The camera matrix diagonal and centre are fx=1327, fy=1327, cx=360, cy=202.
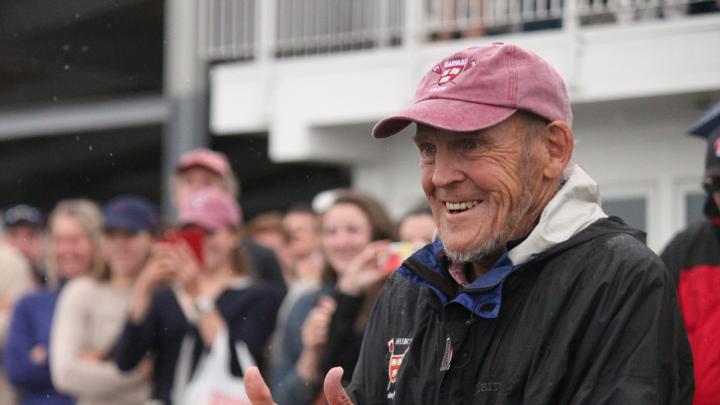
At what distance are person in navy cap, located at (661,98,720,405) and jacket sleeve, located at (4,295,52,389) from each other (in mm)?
4696

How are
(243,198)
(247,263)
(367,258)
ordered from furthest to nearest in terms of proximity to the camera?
(243,198)
(247,263)
(367,258)

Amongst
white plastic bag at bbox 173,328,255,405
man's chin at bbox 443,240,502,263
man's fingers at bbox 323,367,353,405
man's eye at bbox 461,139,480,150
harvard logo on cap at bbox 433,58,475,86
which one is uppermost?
harvard logo on cap at bbox 433,58,475,86

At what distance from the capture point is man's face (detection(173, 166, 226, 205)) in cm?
862

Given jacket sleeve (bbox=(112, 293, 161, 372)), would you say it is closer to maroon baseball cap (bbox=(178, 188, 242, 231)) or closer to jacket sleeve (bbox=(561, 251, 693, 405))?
maroon baseball cap (bbox=(178, 188, 242, 231))

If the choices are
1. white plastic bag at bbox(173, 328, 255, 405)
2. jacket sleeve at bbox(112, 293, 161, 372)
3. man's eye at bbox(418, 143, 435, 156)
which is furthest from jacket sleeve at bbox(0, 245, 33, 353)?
man's eye at bbox(418, 143, 435, 156)

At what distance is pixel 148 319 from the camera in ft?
23.0

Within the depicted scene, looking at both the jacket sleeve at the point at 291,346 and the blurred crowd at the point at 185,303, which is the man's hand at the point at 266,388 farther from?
the jacket sleeve at the point at 291,346

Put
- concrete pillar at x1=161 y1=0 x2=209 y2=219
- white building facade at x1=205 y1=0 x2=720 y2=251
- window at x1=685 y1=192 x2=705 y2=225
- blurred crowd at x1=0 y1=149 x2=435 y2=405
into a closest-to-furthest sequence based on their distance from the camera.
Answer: blurred crowd at x1=0 y1=149 x2=435 y2=405 → white building facade at x1=205 y1=0 x2=720 y2=251 → window at x1=685 y1=192 x2=705 y2=225 → concrete pillar at x1=161 y1=0 x2=209 y2=219

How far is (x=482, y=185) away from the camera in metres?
3.15

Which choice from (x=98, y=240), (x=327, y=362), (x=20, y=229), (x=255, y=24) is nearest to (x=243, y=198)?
(x=255, y=24)

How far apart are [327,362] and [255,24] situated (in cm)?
783

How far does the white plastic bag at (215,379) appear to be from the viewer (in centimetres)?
664

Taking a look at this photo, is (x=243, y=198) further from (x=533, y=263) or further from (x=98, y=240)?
(x=533, y=263)

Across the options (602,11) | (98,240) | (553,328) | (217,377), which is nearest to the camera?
(553,328)
